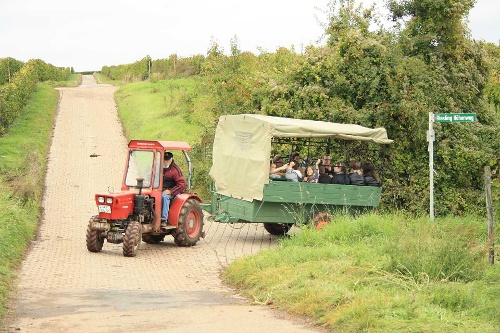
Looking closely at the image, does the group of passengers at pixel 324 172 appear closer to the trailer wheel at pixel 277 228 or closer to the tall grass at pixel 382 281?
the trailer wheel at pixel 277 228

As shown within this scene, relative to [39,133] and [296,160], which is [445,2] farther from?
[39,133]

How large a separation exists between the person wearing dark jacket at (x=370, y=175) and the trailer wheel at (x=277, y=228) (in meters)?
2.13

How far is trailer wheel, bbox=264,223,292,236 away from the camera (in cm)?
1938

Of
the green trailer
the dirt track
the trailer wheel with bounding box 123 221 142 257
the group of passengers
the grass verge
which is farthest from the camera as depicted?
the group of passengers

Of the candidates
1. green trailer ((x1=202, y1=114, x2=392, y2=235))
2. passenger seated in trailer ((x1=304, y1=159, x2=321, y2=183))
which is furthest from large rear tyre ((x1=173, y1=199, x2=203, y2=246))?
passenger seated in trailer ((x1=304, y1=159, x2=321, y2=183))

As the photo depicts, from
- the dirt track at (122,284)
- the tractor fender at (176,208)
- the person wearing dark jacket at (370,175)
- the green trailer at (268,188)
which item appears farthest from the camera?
the person wearing dark jacket at (370,175)

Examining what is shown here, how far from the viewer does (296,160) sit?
64.2ft

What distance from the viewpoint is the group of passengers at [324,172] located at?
18.8m

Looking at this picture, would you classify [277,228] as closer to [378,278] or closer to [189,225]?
[189,225]

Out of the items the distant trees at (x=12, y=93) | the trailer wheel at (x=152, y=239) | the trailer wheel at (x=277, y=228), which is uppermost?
the distant trees at (x=12, y=93)

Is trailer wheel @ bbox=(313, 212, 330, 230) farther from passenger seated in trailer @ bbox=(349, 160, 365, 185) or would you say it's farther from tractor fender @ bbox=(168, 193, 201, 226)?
tractor fender @ bbox=(168, 193, 201, 226)

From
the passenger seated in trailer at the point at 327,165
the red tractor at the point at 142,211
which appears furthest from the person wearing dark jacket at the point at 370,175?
the red tractor at the point at 142,211

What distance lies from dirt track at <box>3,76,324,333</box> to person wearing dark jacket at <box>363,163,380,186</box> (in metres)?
2.69

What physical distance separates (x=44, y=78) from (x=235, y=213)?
49.2 metres
